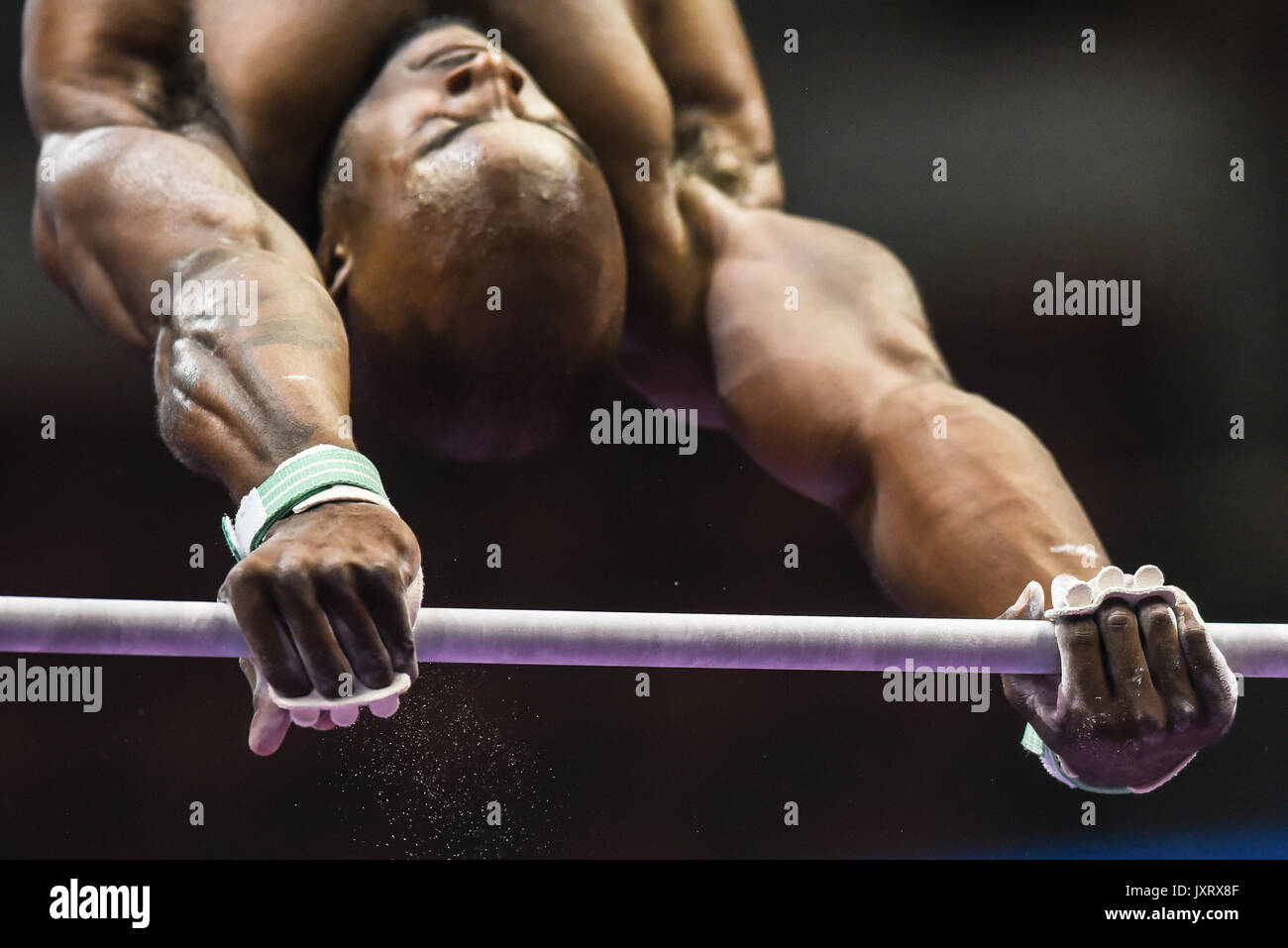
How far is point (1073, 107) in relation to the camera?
1622mm

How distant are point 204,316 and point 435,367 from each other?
211 mm

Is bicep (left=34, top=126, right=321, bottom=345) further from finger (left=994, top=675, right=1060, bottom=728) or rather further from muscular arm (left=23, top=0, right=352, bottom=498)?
finger (left=994, top=675, right=1060, bottom=728)

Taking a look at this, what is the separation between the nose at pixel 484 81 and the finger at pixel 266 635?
1.39 ft

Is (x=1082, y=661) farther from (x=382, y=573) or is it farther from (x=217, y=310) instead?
(x=217, y=310)

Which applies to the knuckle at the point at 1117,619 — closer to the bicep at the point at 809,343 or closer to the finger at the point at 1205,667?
the finger at the point at 1205,667

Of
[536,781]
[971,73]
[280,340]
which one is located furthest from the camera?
[971,73]

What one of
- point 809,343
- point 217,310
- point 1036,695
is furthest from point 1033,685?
point 217,310

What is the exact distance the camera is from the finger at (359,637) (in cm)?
59

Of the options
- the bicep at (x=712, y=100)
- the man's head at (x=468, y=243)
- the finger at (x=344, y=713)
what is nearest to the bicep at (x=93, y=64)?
the man's head at (x=468, y=243)

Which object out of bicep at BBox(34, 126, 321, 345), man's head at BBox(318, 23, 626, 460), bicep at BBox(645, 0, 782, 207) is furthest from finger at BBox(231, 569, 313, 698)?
bicep at BBox(645, 0, 782, 207)

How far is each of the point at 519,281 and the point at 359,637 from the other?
1.18ft

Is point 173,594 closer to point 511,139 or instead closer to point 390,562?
point 511,139

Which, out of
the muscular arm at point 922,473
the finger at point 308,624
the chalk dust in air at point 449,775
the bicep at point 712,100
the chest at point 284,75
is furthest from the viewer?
the chalk dust in air at point 449,775
